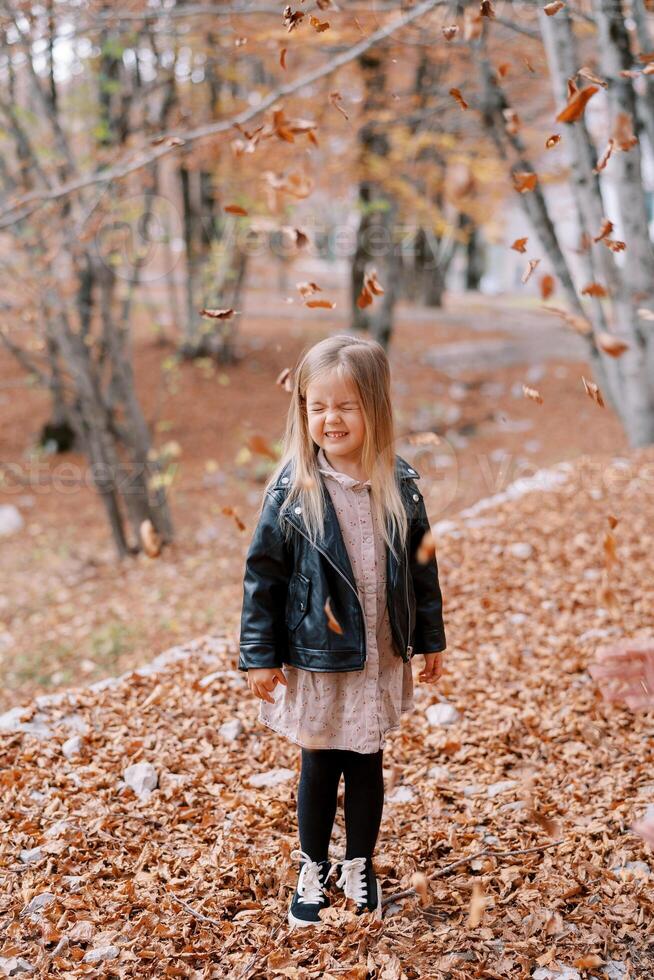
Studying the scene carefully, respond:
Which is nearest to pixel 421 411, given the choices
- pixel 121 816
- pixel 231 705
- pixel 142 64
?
pixel 142 64

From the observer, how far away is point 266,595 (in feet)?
7.25

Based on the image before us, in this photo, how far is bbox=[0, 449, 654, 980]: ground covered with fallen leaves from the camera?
220 centimetres

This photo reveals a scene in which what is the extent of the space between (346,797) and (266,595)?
0.65m

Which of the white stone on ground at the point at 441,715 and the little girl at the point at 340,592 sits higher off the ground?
the little girl at the point at 340,592

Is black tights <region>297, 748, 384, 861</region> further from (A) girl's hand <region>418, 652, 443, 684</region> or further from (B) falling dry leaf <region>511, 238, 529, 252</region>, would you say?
(B) falling dry leaf <region>511, 238, 529, 252</region>

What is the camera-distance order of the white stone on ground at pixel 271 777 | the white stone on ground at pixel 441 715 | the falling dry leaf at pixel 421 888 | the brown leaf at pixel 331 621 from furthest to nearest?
the white stone on ground at pixel 441 715 < the white stone on ground at pixel 271 777 < the falling dry leaf at pixel 421 888 < the brown leaf at pixel 331 621

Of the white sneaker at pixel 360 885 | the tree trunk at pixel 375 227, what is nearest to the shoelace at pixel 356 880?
the white sneaker at pixel 360 885

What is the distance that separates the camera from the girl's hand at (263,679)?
2180mm

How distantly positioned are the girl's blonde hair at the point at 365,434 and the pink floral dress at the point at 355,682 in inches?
1.6

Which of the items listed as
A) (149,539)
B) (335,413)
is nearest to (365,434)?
(335,413)

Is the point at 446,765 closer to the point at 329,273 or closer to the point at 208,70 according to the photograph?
the point at 208,70

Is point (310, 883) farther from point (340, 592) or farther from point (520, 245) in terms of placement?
point (520, 245)

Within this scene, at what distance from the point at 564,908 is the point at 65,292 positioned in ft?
22.9

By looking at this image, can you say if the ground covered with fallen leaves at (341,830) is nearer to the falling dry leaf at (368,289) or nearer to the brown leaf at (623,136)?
the falling dry leaf at (368,289)
